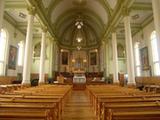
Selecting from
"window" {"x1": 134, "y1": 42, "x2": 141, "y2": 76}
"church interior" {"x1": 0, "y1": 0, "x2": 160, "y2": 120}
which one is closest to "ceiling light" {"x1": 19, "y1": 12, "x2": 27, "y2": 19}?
"church interior" {"x1": 0, "y1": 0, "x2": 160, "y2": 120}

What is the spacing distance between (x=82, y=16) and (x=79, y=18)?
0.66 m

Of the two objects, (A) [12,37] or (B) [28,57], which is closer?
(B) [28,57]

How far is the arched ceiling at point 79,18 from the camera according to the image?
15883mm

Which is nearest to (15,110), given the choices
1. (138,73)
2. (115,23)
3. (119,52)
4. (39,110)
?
(39,110)

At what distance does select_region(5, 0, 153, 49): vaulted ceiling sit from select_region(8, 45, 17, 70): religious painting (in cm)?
297

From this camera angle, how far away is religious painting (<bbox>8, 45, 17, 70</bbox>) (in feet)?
50.2

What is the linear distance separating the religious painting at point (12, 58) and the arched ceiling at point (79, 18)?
17.5 ft

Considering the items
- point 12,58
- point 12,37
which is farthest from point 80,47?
point 12,58

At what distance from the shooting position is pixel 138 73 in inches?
721

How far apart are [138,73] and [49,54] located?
39.1ft

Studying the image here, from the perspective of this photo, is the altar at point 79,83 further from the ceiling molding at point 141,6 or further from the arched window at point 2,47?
the ceiling molding at point 141,6

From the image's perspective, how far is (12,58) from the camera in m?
15.8

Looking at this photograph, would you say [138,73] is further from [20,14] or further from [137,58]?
[20,14]

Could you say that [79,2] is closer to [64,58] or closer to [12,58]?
[64,58]
